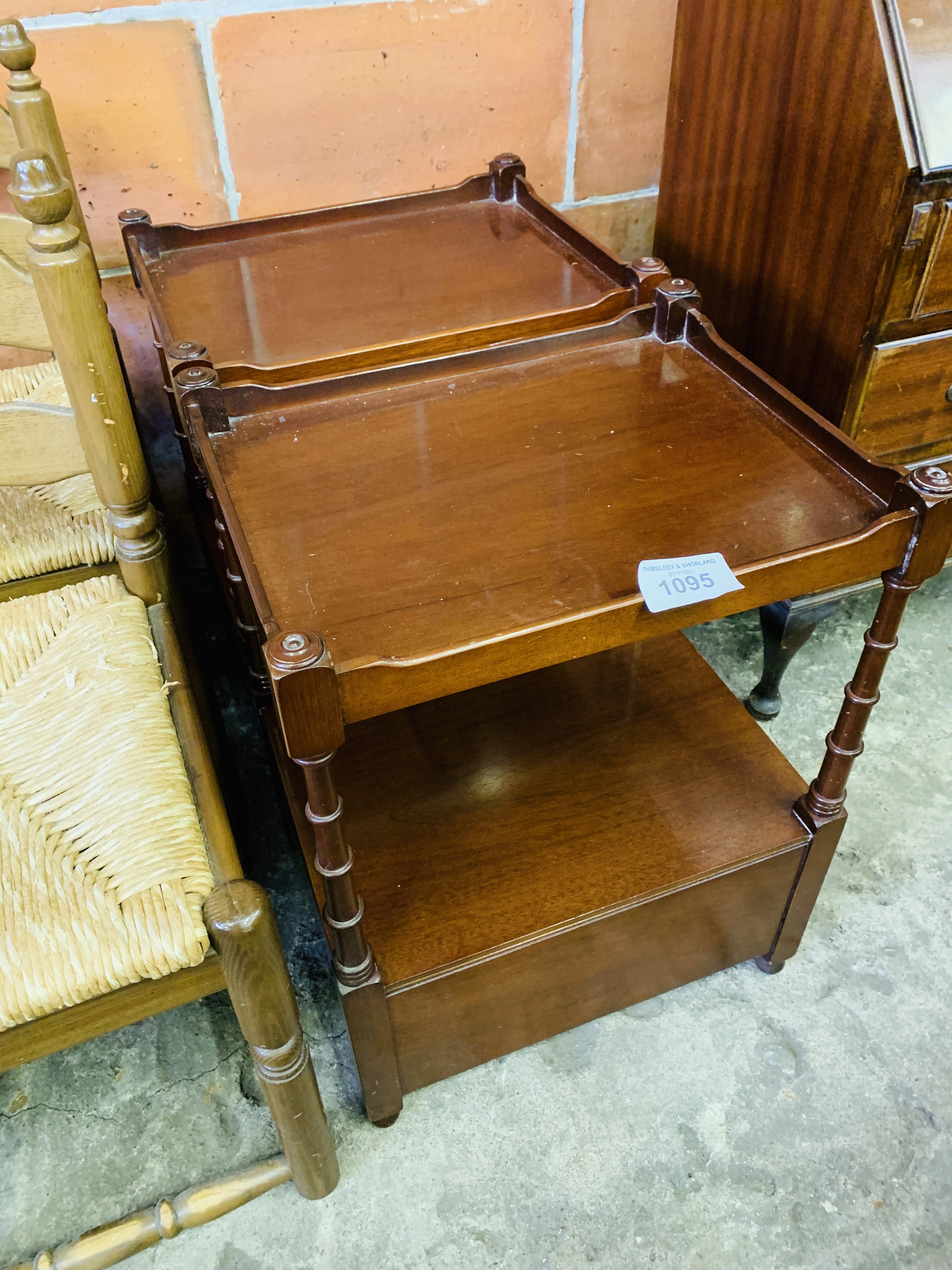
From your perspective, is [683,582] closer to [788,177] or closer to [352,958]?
[352,958]

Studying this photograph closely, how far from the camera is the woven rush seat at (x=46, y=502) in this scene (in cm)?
101

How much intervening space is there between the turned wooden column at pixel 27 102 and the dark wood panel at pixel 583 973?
93 cm

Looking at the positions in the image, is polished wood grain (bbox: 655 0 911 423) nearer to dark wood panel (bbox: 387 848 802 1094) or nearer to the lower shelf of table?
the lower shelf of table

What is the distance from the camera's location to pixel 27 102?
1153mm

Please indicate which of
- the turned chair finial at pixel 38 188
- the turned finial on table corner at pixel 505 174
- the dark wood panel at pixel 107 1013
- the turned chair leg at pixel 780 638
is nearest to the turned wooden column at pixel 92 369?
the turned chair finial at pixel 38 188

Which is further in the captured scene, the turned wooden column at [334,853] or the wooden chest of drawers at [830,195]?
the wooden chest of drawers at [830,195]

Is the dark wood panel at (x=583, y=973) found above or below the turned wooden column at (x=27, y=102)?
below

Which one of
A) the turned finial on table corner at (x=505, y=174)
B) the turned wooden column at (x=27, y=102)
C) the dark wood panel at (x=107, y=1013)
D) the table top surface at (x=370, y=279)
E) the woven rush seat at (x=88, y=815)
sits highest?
the turned wooden column at (x=27, y=102)

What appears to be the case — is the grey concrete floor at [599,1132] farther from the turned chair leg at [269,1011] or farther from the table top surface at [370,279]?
the table top surface at [370,279]

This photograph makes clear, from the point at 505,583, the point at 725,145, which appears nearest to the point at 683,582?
the point at 505,583

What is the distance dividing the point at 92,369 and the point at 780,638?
103cm

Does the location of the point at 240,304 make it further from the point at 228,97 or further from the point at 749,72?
the point at 749,72

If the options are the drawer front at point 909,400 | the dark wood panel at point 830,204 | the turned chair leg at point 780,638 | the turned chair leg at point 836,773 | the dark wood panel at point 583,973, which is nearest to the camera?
the turned chair leg at point 836,773

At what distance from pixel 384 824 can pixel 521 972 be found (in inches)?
9.2
